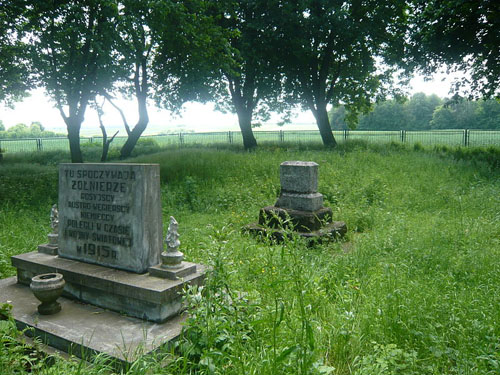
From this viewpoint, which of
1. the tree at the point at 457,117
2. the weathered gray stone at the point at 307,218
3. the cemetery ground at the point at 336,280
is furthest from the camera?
the tree at the point at 457,117

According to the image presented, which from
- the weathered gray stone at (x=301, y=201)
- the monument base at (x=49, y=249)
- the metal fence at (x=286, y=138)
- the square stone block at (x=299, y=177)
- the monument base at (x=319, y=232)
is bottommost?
the monument base at (x=319, y=232)

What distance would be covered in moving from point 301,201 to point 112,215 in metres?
4.51

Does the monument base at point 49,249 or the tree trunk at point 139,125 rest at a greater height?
the tree trunk at point 139,125

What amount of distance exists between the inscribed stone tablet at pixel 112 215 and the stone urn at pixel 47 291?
25.3 inches

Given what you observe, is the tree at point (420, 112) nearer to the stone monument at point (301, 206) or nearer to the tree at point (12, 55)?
the tree at point (12, 55)

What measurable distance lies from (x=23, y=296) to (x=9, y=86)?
16947 mm

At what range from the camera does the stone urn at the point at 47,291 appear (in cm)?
381

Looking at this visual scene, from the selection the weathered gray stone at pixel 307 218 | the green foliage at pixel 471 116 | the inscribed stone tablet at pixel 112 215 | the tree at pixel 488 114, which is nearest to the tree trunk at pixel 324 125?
the weathered gray stone at pixel 307 218

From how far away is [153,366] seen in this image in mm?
2916

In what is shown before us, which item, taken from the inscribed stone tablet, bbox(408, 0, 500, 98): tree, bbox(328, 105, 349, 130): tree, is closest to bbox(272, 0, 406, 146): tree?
bbox(408, 0, 500, 98): tree

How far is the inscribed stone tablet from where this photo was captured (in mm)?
4199

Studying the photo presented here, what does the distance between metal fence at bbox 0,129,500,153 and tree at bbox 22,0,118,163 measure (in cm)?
1278

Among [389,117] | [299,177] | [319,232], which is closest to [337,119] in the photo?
[389,117]

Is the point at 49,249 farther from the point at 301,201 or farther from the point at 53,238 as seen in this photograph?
the point at 301,201
